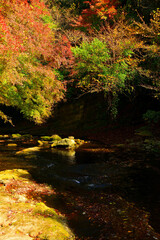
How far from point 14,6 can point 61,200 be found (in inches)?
573

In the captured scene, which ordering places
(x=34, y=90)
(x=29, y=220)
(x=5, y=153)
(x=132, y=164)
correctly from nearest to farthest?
(x=29, y=220) → (x=132, y=164) → (x=5, y=153) → (x=34, y=90)

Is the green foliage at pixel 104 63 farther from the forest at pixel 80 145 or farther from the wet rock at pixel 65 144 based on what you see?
the wet rock at pixel 65 144

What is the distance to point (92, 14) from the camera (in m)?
21.9

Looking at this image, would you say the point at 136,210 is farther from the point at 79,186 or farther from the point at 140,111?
the point at 140,111

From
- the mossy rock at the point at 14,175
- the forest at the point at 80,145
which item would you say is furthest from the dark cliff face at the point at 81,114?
the mossy rock at the point at 14,175

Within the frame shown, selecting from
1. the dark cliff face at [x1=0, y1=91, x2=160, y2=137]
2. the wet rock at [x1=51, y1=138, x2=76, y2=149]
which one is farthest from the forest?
the dark cliff face at [x1=0, y1=91, x2=160, y2=137]

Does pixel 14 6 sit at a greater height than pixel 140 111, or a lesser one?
greater

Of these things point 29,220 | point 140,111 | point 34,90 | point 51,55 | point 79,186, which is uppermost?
point 51,55

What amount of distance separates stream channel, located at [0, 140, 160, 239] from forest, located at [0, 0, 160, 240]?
0.12 feet

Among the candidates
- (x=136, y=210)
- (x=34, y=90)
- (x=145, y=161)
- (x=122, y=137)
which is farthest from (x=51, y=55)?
(x=136, y=210)

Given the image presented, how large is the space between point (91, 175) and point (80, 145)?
22.3 ft

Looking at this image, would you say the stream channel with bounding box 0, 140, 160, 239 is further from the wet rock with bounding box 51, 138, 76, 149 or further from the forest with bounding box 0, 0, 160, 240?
the wet rock with bounding box 51, 138, 76, 149

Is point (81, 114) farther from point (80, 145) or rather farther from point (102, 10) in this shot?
point (102, 10)

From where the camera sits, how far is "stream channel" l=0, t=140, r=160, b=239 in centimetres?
675
